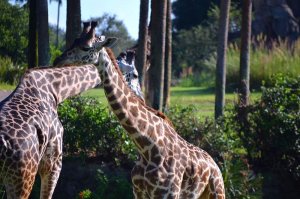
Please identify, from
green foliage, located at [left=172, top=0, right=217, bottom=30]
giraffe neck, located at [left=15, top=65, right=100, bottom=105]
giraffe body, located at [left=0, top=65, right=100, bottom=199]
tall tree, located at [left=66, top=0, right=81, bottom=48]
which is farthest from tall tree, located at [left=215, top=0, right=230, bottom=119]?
green foliage, located at [left=172, top=0, right=217, bottom=30]

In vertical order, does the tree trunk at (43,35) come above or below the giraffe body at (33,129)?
above

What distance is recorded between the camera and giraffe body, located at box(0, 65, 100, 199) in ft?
23.3

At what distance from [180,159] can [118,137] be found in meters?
5.01

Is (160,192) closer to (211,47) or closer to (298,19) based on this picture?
(298,19)

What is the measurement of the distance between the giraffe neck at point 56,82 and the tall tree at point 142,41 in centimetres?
370

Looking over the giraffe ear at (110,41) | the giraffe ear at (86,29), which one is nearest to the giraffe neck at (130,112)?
the giraffe ear at (110,41)

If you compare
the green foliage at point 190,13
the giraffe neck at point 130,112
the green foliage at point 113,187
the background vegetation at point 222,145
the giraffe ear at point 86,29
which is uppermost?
the green foliage at point 190,13

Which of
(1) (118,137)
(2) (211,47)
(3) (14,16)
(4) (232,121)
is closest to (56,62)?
(1) (118,137)

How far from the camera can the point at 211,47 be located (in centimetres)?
4544

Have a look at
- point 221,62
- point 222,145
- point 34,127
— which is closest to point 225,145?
point 222,145

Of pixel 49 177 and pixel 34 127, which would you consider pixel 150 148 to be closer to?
pixel 34 127

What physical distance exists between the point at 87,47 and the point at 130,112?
0.71 meters

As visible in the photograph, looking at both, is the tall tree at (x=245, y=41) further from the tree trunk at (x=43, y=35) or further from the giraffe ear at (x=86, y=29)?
the giraffe ear at (x=86, y=29)

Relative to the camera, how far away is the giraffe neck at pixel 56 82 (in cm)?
791
